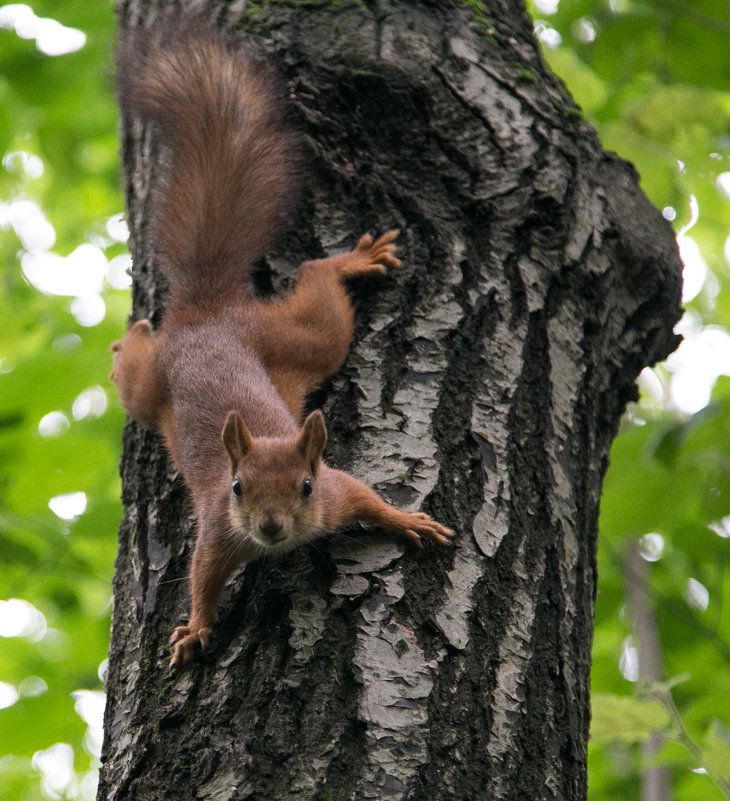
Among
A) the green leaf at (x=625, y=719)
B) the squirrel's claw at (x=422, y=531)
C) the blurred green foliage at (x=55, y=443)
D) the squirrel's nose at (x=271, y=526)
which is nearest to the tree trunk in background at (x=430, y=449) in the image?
the squirrel's claw at (x=422, y=531)

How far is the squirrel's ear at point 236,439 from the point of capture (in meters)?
2.28

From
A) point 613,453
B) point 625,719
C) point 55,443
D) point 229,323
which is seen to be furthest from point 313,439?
point 55,443

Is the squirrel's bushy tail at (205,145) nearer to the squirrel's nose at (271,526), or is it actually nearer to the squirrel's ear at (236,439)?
the squirrel's ear at (236,439)

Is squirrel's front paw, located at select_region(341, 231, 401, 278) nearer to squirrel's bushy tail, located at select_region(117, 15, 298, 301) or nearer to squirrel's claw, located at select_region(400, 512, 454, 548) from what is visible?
squirrel's bushy tail, located at select_region(117, 15, 298, 301)

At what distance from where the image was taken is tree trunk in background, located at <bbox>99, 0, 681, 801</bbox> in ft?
5.45

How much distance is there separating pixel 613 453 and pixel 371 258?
4.15 feet

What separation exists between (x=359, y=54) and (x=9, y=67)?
2.37 meters

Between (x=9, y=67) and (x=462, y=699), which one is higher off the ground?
(x=9, y=67)

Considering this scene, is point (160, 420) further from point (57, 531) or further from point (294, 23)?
point (57, 531)

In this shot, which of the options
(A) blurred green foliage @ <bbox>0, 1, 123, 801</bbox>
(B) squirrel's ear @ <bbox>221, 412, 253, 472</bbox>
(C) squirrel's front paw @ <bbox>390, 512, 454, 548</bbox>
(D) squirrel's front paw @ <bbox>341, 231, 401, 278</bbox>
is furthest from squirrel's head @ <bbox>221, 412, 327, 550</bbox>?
(A) blurred green foliage @ <bbox>0, 1, 123, 801</bbox>

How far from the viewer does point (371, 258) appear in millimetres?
2434

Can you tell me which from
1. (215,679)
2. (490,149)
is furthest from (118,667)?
(490,149)

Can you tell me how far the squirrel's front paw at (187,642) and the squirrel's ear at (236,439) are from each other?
534 millimetres

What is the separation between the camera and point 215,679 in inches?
69.9
